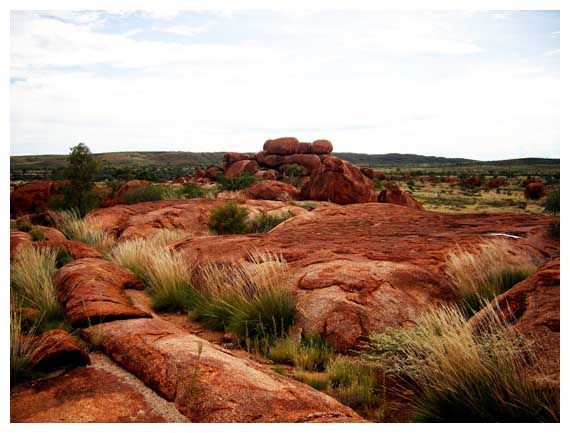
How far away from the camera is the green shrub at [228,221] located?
14.3m

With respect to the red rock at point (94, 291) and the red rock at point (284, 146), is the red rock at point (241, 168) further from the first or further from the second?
the red rock at point (94, 291)

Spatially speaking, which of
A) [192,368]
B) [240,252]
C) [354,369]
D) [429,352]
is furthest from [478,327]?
[240,252]

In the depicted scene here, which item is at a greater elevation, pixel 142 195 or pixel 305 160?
pixel 305 160

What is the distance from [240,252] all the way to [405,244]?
303 centimetres

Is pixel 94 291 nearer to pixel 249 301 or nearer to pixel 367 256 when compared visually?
pixel 249 301

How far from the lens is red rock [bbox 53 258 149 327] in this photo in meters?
5.57

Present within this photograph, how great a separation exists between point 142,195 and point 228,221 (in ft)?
32.1

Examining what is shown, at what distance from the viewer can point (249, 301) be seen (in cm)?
647

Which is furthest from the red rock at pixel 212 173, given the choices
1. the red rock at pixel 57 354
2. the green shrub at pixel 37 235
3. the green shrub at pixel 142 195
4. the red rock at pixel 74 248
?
the red rock at pixel 57 354

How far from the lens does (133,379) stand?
4.12 m

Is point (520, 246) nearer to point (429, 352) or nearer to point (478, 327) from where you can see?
point (478, 327)

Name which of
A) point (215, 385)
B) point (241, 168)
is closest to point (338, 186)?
point (215, 385)

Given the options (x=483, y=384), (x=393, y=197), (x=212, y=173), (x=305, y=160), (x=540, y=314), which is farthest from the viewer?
(x=212, y=173)

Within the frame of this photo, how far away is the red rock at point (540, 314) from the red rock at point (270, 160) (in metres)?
54.6
